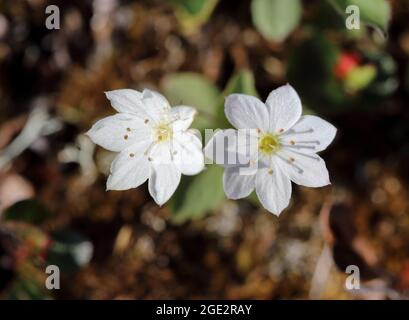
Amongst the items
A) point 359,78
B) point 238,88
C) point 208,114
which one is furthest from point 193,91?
point 359,78

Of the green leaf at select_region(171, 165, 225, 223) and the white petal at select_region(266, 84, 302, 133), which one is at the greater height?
the white petal at select_region(266, 84, 302, 133)

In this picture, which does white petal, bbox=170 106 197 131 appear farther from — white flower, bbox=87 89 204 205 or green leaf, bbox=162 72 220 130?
green leaf, bbox=162 72 220 130

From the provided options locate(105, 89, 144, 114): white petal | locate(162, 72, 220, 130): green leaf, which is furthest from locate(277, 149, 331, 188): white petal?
locate(162, 72, 220, 130): green leaf

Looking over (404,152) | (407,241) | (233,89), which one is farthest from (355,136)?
(233,89)

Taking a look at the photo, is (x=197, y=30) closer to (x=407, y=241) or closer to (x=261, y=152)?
(x=261, y=152)

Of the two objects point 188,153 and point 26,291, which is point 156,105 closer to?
point 188,153

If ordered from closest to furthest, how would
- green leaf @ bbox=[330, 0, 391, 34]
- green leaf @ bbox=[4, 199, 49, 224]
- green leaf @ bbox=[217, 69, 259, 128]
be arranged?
green leaf @ bbox=[330, 0, 391, 34] < green leaf @ bbox=[217, 69, 259, 128] < green leaf @ bbox=[4, 199, 49, 224]
